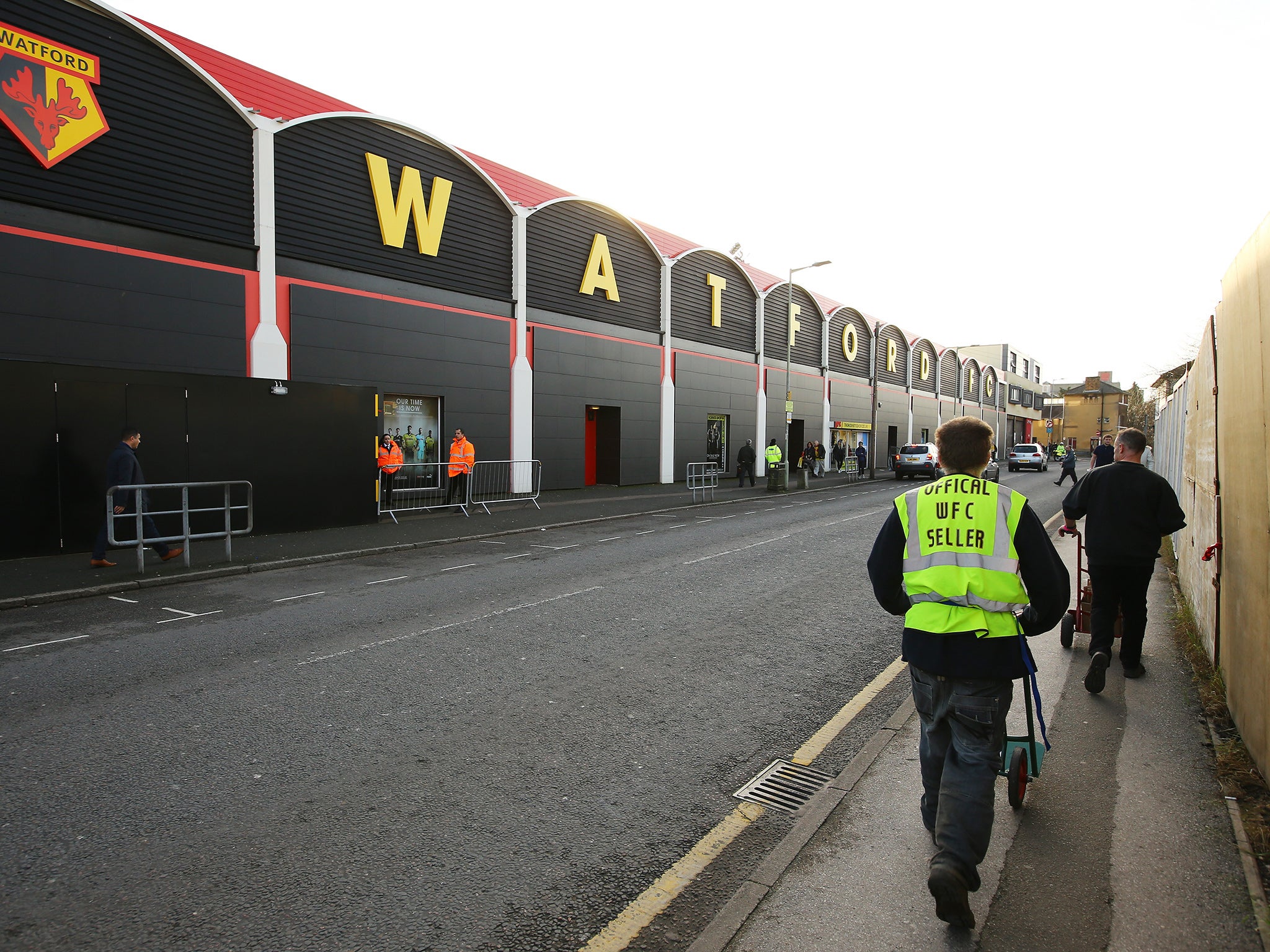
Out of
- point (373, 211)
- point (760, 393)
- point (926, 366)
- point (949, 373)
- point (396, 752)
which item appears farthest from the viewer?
point (949, 373)

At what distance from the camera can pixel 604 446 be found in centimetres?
2570

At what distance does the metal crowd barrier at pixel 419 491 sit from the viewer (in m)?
15.7

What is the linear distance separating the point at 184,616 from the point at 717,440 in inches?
974

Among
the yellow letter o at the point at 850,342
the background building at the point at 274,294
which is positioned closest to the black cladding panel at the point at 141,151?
the background building at the point at 274,294

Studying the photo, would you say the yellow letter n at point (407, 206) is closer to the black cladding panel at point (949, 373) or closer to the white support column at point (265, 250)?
the white support column at point (265, 250)

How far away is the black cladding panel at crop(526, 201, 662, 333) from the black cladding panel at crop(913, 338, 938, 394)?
30924mm

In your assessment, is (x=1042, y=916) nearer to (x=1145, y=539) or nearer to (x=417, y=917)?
(x=417, y=917)

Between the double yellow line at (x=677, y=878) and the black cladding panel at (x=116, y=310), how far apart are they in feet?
43.8

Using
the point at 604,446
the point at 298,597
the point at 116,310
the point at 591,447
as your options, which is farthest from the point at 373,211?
the point at 298,597

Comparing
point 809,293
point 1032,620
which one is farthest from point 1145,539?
point 809,293

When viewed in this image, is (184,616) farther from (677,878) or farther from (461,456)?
(461,456)

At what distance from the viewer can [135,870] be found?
2959 mm

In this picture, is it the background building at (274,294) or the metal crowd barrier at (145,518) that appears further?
the background building at (274,294)

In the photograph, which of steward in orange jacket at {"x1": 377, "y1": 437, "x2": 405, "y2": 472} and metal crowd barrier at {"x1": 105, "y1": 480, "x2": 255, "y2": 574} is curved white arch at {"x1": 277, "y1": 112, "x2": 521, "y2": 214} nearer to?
steward in orange jacket at {"x1": 377, "y1": 437, "x2": 405, "y2": 472}
